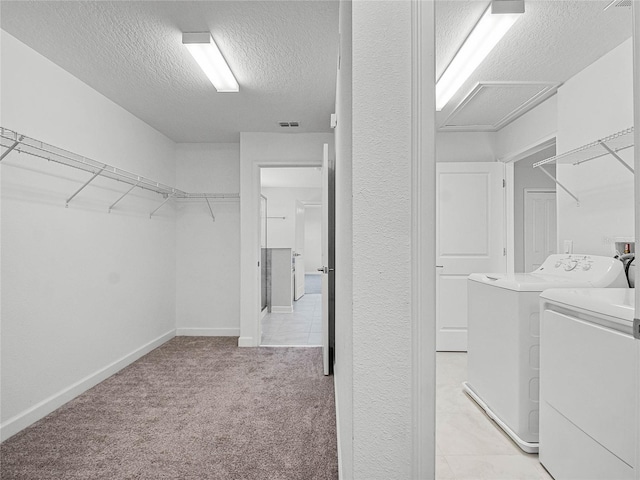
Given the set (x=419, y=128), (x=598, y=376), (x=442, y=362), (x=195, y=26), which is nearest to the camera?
(x=419, y=128)

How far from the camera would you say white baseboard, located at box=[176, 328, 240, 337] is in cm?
446

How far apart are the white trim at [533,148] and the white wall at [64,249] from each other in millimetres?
3689

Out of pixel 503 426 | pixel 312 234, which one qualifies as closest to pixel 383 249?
pixel 503 426

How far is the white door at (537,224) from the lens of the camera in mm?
4812

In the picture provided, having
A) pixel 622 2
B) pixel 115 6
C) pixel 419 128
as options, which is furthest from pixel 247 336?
pixel 622 2

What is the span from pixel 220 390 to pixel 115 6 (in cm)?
258

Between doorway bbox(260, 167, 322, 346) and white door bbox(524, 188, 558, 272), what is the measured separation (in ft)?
9.80

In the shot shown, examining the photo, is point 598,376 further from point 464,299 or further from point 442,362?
point 464,299

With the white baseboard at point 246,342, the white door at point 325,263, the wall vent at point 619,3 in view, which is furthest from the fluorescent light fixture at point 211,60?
the white baseboard at point 246,342

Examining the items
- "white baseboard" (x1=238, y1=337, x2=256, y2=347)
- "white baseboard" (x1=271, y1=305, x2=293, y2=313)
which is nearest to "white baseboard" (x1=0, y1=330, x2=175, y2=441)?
"white baseboard" (x1=238, y1=337, x2=256, y2=347)

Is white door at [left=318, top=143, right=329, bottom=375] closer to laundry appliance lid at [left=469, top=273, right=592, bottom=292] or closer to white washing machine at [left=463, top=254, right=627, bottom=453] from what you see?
white washing machine at [left=463, top=254, right=627, bottom=453]

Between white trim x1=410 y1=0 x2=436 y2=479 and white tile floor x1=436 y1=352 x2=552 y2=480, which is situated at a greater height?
white trim x1=410 y1=0 x2=436 y2=479

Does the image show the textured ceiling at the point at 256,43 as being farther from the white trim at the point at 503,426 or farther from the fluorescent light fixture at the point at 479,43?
the white trim at the point at 503,426

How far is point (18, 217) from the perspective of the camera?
2.20 metres
